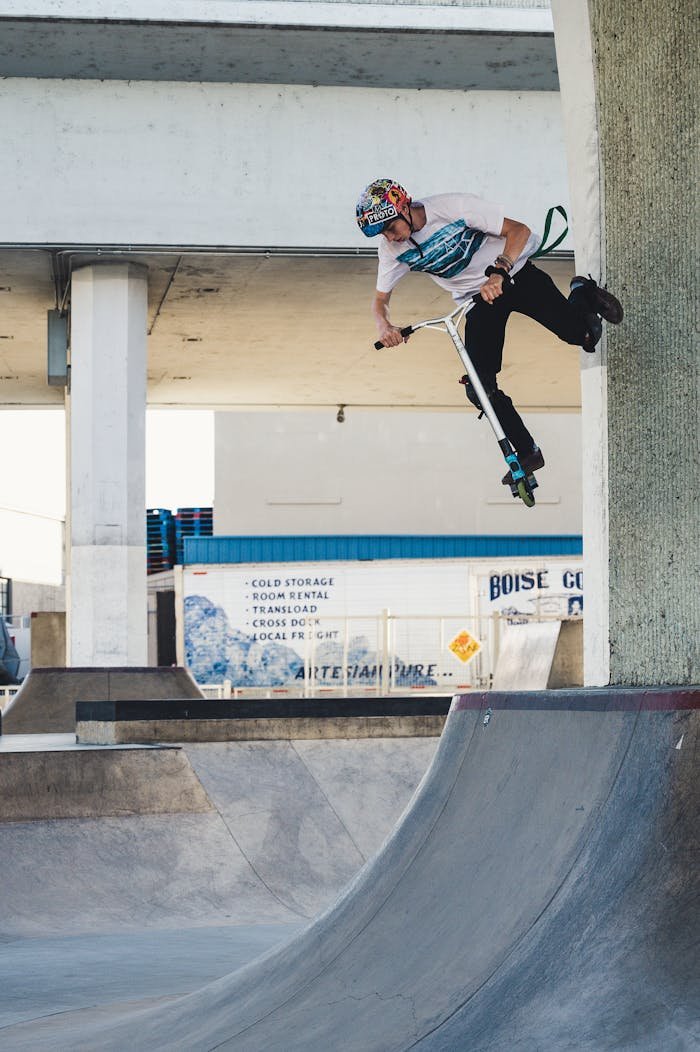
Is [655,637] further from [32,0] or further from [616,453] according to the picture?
[32,0]

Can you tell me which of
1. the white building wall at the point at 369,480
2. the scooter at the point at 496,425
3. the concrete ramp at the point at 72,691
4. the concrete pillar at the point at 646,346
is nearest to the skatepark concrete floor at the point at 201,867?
the concrete pillar at the point at 646,346

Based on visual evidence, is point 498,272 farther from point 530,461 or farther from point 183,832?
point 183,832

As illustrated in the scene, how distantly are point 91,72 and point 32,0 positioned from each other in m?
1.17

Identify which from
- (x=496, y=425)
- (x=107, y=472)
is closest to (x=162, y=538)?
(x=107, y=472)

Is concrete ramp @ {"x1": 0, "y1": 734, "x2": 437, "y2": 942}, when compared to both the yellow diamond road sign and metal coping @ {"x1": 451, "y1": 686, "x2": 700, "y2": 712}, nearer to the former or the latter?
metal coping @ {"x1": 451, "y1": 686, "x2": 700, "y2": 712}

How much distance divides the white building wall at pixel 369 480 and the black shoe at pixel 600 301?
128 feet

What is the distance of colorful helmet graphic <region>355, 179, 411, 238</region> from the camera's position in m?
6.15

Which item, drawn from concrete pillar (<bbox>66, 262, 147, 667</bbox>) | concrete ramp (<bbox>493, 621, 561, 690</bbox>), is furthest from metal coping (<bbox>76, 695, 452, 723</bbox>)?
concrete pillar (<bbox>66, 262, 147, 667</bbox>)

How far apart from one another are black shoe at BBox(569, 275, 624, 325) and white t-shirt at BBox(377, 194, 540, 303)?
3.78 ft

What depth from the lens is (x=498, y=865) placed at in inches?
159

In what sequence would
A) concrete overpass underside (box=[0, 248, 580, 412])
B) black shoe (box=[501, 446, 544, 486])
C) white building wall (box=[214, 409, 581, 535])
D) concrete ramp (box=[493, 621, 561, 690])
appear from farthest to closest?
white building wall (box=[214, 409, 581, 535]), concrete overpass underside (box=[0, 248, 580, 412]), concrete ramp (box=[493, 621, 561, 690]), black shoe (box=[501, 446, 544, 486])

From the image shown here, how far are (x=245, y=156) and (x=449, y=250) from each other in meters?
10.6

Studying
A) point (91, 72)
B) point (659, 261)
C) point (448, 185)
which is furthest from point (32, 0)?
point (659, 261)

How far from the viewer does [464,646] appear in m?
30.0
